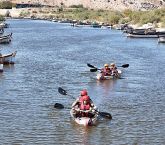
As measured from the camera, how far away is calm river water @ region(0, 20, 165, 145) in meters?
28.5

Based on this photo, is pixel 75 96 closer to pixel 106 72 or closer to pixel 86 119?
pixel 106 72

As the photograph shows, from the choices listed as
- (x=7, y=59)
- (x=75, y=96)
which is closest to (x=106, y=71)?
(x=75, y=96)

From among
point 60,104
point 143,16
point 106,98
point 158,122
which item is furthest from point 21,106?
point 143,16

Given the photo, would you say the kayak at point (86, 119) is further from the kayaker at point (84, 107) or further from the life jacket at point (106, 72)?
the life jacket at point (106, 72)

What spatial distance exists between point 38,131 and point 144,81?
1821 cm

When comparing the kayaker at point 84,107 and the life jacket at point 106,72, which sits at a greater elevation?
the kayaker at point 84,107

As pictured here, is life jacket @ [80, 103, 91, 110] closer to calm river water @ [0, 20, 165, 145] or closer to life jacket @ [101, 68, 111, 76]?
calm river water @ [0, 20, 165, 145]

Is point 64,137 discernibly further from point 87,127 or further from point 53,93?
point 53,93

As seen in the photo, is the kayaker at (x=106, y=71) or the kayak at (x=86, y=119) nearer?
the kayak at (x=86, y=119)

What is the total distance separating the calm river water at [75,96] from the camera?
28.5m

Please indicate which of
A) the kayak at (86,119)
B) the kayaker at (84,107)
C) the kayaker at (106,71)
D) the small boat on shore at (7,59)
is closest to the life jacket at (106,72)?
the kayaker at (106,71)

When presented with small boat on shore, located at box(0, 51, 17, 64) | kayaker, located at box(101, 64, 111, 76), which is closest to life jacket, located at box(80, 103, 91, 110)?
kayaker, located at box(101, 64, 111, 76)

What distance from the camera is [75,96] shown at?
3853 centimetres

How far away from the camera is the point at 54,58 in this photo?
206ft
